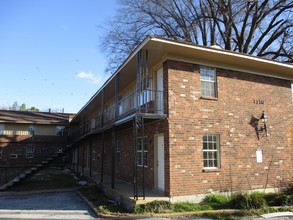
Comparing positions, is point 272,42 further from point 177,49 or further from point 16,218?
point 16,218

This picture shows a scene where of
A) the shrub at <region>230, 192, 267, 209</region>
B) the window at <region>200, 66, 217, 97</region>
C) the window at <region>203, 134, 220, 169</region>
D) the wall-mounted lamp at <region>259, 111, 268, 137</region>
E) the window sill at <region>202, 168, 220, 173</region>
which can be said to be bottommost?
the shrub at <region>230, 192, 267, 209</region>

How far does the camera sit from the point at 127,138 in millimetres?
15547

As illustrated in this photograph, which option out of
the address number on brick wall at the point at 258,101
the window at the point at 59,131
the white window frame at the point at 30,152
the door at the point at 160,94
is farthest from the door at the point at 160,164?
the window at the point at 59,131

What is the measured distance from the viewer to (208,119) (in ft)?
38.7

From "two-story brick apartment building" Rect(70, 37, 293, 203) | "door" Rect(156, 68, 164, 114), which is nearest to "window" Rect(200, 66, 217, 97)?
"two-story brick apartment building" Rect(70, 37, 293, 203)

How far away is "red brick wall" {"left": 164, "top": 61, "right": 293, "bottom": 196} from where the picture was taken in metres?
10.9

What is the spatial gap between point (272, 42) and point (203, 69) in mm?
15895

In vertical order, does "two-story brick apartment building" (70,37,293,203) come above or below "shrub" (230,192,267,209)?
above

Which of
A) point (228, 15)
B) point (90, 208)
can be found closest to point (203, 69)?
point (90, 208)

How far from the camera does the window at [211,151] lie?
1151cm

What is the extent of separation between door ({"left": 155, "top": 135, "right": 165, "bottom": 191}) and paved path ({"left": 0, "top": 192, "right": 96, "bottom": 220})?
287 centimetres

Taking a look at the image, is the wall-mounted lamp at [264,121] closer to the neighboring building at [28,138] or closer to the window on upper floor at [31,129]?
the neighboring building at [28,138]

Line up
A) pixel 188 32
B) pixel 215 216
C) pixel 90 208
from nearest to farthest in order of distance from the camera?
pixel 215 216, pixel 90 208, pixel 188 32

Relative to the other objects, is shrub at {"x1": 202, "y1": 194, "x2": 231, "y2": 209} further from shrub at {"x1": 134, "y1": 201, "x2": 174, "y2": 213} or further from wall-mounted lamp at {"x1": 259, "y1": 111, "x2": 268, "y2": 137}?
wall-mounted lamp at {"x1": 259, "y1": 111, "x2": 268, "y2": 137}
